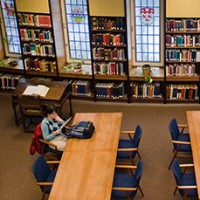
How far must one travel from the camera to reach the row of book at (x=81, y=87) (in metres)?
9.26

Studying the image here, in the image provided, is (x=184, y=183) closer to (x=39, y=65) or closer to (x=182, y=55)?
(x=182, y=55)

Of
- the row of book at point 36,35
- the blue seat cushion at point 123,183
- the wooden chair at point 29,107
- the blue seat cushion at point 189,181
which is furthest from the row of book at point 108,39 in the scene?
the blue seat cushion at point 189,181

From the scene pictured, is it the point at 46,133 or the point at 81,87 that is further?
the point at 81,87

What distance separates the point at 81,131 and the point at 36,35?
3622 millimetres

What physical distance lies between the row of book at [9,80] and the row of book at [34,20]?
1422mm

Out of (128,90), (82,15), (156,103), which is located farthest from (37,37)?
(156,103)

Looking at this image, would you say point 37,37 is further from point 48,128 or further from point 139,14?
point 48,128

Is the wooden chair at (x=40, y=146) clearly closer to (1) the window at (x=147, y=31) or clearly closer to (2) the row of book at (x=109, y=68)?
(2) the row of book at (x=109, y=68)

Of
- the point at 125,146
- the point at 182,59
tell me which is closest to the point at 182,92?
the point at 182,59

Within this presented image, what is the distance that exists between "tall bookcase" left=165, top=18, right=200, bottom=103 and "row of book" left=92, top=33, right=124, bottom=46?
103 centimetres

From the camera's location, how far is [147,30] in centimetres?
896

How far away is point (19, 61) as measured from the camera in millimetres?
10086

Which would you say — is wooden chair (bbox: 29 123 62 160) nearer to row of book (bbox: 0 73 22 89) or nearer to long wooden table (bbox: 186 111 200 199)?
long wooden table (bbox: 186 111 200 199)

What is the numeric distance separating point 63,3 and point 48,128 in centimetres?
362
